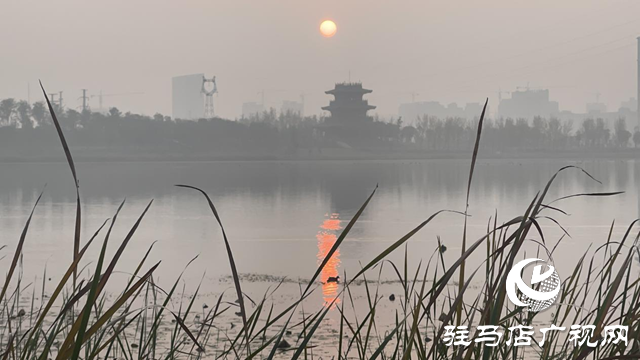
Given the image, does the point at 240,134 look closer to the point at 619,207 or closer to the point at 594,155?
the point at 594,155

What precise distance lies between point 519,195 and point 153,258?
38.7 feet

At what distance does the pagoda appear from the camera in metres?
61.5

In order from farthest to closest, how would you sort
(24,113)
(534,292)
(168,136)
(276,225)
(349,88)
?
(24,113)
(349,88)
(168,136)
(276,225)
(534,292)

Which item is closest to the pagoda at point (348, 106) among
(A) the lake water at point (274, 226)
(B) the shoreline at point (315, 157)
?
(B) the shoreline at point (315, 157)

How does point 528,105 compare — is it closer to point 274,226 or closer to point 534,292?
point 274,226

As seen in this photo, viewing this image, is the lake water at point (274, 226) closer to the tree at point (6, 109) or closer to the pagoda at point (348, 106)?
the pagoda at point (348, 106)

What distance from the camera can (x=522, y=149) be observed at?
7000 cm

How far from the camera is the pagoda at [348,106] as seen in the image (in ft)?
202

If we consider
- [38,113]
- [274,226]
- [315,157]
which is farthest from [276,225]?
[38,113]

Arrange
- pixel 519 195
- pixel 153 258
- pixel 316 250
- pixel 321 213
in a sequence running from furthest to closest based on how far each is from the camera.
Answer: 1. pixel 519 195
2. pixel 321 213
3. pixel 316 250
4. pixel 153 258

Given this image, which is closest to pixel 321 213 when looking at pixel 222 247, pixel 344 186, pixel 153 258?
pixel 222 247

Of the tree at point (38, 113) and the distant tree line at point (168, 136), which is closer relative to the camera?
the distant tree line at point (168, 136)

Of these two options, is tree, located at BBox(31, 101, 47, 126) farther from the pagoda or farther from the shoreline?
the pagoda

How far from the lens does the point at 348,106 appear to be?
61.8m
